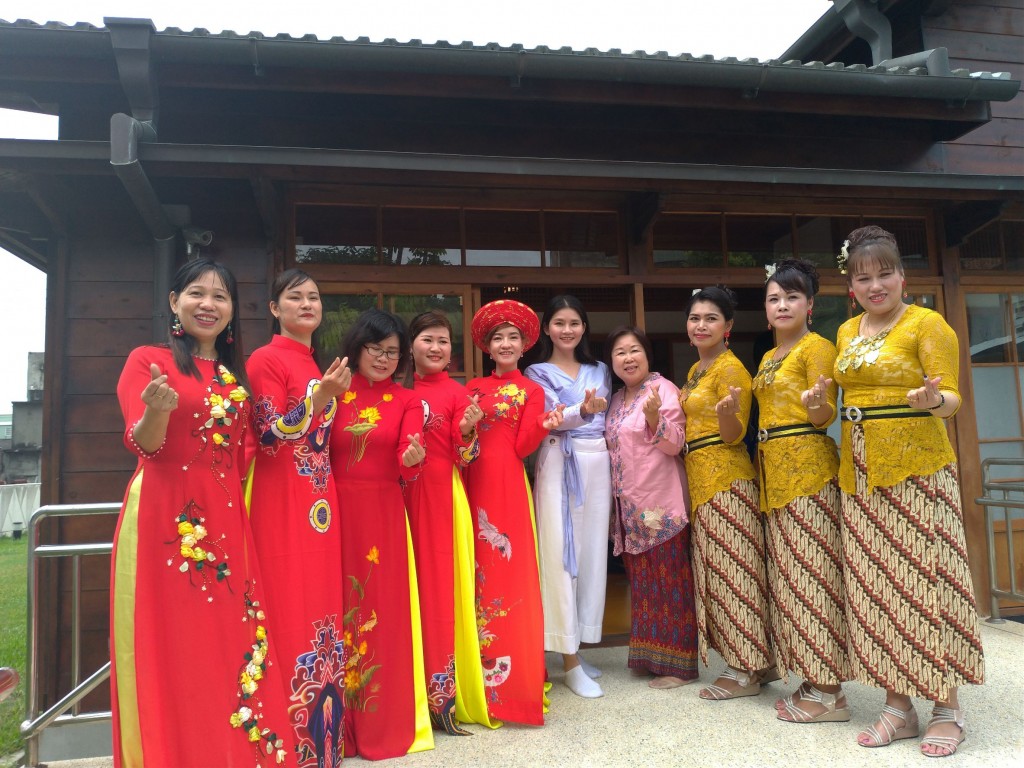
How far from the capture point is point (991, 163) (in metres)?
4.60

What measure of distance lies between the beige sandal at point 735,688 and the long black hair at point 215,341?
2315 mm

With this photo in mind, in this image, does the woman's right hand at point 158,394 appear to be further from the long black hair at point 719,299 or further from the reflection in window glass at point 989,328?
the reflection in window glass at point 989,328

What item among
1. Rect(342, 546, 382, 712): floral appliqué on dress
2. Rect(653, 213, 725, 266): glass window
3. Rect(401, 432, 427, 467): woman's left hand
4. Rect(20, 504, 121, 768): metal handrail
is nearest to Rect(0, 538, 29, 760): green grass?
Rect(20, 504, 121, 768): metal handrail

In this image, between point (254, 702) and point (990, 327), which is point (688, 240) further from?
point (254, 702)

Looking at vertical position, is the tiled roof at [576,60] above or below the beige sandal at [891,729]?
above

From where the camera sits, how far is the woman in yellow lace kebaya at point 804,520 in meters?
2.64

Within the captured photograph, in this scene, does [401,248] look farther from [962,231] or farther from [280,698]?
[962,231]

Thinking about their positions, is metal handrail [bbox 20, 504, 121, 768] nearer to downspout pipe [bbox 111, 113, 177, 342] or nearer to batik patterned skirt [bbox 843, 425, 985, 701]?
downspout pipe [bbox 111, 113, 177, 342]

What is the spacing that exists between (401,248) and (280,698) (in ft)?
7.99

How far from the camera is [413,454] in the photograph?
250cm

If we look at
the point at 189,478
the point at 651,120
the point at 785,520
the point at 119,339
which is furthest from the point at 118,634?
the point at 651,120

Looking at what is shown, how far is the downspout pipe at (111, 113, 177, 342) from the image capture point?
289cm

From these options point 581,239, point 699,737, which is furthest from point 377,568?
point 581,239

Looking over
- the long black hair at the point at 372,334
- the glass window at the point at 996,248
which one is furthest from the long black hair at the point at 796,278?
the glass window at the point at 996,248
